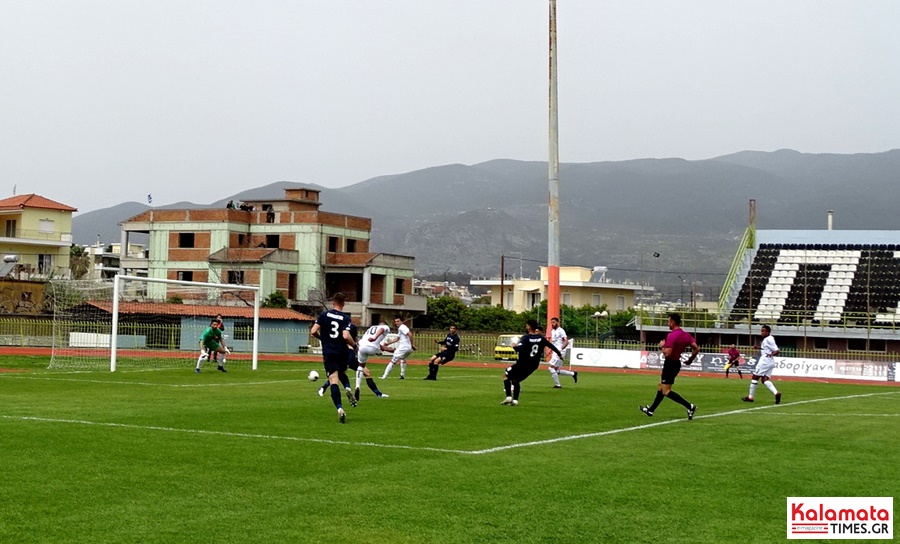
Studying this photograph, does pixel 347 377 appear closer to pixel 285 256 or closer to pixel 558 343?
pixel 558 343

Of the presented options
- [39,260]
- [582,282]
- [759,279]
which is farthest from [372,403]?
[582,282]

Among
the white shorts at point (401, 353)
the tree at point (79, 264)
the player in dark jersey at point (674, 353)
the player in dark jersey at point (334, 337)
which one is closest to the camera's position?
the player in dark jersey at point (334, 337)

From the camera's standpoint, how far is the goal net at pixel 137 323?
41031 mm

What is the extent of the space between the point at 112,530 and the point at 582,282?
4595 inches

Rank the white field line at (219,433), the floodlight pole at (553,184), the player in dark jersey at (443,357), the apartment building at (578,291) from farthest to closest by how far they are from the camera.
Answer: the apartment building at (578,291) → the floodlight pole at (553,184) → the player in dark jersey at (443,357) → the white field line at (219,433)

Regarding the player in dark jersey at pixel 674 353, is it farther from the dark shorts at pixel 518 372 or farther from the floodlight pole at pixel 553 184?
the floodlight pole at pixel 553 184

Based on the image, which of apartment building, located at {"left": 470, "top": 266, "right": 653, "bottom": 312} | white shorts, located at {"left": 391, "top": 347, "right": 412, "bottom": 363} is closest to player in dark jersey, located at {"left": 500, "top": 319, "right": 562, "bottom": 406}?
white shorts, located at {"left": 391, "top": 347, "right": 412, "bottom": 363}

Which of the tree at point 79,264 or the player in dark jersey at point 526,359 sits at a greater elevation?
the tree at point 79,264

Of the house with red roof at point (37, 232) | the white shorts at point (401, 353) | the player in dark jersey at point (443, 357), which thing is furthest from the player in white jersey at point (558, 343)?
the house with red roof at point (37, 232)

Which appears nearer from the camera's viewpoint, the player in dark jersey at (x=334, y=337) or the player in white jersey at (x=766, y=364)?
the player in dark jersey at (x=334, y=337)

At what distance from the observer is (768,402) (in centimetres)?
2895

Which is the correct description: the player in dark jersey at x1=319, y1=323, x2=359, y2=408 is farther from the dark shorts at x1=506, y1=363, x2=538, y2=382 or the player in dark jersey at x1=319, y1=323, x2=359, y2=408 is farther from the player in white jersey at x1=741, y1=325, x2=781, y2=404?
the player in white jersey at x1=741, y1=325, x2=781, y2=404
